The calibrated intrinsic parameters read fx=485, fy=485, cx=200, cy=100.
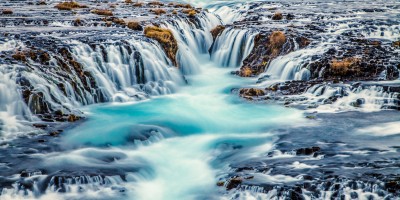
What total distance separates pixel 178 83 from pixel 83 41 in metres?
3.86

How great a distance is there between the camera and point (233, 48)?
72.3 feet

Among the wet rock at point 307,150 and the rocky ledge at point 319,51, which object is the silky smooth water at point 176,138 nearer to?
the wet rock at point 307,150

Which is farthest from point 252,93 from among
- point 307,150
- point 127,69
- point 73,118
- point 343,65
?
point 73,118

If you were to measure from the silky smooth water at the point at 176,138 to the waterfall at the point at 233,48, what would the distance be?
441 centimetres

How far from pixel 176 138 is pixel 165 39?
314 inches

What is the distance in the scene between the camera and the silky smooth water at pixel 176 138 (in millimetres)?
10602

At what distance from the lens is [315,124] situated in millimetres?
13305

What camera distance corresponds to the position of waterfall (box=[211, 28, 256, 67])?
70.7ft

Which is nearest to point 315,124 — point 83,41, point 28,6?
point 83,41

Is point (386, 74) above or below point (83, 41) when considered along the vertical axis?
below

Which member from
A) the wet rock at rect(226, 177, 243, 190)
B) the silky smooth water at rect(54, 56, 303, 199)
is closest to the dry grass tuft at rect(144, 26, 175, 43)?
the silky smooth water at rect(54, 56, 303, 199)

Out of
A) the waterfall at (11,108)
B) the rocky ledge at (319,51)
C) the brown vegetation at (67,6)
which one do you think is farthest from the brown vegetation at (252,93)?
the brown vegetation at (67,6)

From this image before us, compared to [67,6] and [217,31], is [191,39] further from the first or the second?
[67,6]

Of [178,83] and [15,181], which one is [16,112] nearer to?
[15,181]
